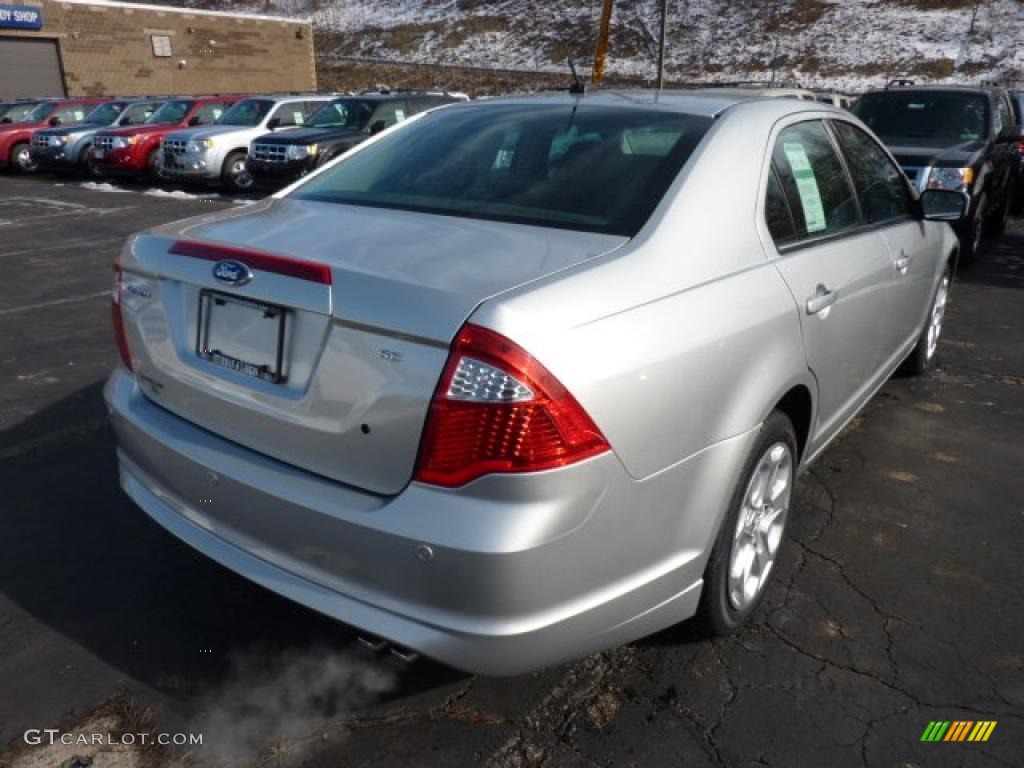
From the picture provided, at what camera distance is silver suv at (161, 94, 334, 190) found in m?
14.5

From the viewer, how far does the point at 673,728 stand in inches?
94.7

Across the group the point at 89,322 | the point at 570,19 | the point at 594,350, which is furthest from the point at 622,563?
the point at 570,19

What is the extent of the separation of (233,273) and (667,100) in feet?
5.92

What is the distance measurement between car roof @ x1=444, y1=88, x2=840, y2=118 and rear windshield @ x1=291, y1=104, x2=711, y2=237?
0.07 m

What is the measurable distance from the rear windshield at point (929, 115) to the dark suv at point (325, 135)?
23.3 feet

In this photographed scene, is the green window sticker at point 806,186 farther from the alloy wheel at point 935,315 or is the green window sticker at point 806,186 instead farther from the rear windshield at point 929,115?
the rear windshield at point 929,115

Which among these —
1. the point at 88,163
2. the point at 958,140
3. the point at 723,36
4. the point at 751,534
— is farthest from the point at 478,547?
the point at 723,36

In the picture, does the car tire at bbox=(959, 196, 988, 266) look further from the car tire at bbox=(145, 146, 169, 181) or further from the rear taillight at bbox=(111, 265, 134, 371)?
the car tire at bbox=(145, 146, 169, 181)

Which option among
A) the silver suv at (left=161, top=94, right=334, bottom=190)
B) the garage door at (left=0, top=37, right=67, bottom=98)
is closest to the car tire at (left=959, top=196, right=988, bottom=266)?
the silver suv at (left=161, top=94, right=334, bottom=190)

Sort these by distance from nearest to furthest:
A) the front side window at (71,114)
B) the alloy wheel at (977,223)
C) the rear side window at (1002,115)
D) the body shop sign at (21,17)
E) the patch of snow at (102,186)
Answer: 1. the alloy wheel at (977,223)
2. the rear side window at (1002,115)
3. the patch of snow at (102,186)
4. the front side window at (71,114)
5. the body shop sign at (21,17)

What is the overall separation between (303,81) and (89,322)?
42.8m

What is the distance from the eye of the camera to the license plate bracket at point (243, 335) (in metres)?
Answer: 2.17

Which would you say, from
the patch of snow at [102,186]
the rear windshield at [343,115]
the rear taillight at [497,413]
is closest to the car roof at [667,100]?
the rear taillight at [497,413]

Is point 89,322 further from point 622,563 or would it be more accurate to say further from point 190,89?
point 190,89
